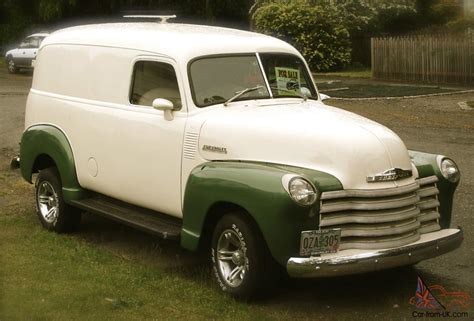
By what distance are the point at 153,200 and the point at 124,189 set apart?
0.45 meters

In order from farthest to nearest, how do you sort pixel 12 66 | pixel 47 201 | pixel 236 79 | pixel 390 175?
pixel 12 66 → pixel 47 201 → pixel 236 79 → pixel 390 175

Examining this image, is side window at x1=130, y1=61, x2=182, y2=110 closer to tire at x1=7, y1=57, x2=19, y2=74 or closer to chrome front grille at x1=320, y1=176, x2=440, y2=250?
chrome front grille at x1=320, y1=176, x2=440, y2=250

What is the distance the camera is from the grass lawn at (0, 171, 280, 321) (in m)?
6.59

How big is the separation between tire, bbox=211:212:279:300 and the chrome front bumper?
1.09 feet

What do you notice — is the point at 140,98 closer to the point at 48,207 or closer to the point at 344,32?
the point at 48,207

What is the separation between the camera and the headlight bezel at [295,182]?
6.42 metres

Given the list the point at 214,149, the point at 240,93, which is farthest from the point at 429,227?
the point at 240,93

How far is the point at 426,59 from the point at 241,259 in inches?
836

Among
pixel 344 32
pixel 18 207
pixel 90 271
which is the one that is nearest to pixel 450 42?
pixel 344 32

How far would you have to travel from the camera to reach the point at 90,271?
7691 millimetres

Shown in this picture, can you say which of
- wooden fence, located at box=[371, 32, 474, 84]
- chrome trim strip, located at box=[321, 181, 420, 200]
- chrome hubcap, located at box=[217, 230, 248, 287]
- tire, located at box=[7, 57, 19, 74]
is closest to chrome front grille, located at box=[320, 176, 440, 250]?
chrome trim strip, located at box=[321, 181, 420, 200]

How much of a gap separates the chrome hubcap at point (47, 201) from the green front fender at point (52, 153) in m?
0.25

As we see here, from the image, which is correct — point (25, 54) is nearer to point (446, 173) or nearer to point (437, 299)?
point (446, 173)

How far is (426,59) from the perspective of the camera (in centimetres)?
2702
